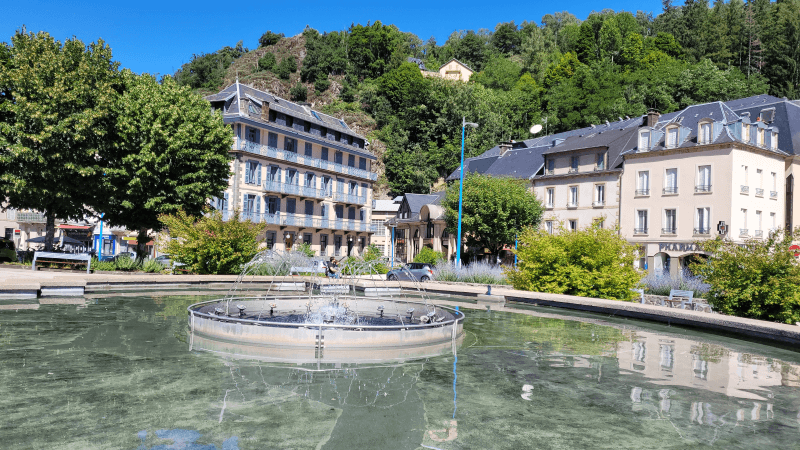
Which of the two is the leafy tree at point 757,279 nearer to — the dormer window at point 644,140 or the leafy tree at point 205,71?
the dormer window at point 644,140

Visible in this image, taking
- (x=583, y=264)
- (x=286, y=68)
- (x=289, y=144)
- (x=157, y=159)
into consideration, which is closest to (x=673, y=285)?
(x=583, y=264)

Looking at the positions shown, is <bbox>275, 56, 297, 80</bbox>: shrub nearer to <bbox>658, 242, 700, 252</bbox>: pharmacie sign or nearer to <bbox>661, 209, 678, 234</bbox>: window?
<bbox>661, 209, 678, 234</bbox>: window

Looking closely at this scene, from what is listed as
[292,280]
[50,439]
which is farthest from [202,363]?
[292,280]

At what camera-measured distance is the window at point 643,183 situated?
43438 mm

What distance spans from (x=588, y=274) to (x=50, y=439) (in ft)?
61.3

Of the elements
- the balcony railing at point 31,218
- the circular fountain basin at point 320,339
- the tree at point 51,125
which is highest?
the tree at point 51,125

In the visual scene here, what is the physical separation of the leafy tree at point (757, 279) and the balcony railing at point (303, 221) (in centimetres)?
3893

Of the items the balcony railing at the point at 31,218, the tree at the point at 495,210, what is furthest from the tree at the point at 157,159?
the balcony railing at the point at 31,218

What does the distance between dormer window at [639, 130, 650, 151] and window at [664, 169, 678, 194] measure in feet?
9.24

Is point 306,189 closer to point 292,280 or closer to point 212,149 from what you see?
point 212,149

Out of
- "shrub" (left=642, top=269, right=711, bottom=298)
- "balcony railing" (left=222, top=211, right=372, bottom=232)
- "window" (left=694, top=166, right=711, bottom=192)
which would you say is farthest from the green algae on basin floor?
"balcony railing" (left=222, top=211, right=372, bottom=232)

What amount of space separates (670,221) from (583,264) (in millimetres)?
24804

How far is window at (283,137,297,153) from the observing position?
183ft

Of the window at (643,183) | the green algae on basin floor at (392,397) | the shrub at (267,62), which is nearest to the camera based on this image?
the green algae on basin floor at (392,397)
